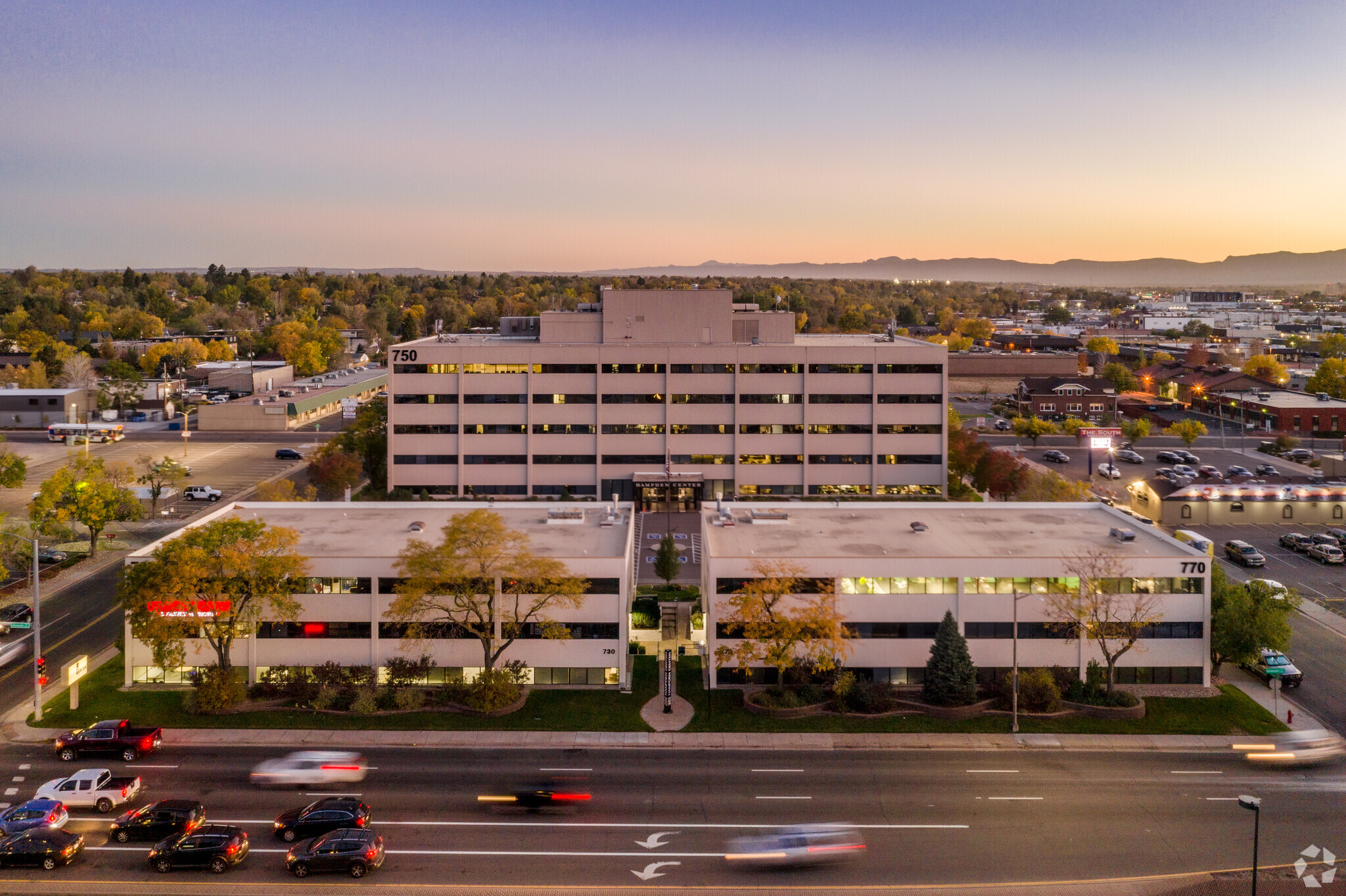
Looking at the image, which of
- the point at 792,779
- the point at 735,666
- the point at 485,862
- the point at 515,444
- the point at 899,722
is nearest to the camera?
the point at 485,862

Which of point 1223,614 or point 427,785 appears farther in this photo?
point 1223,614

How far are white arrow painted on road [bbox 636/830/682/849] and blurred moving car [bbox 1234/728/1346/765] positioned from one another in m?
25.5

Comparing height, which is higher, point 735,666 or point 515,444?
point 515,444

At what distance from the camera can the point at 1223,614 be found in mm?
46844

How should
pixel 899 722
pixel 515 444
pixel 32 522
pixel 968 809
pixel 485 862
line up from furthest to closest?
pixel 515 444
pixel 32 522
pixel 899 722
pixel 968 809
pixel 485 862

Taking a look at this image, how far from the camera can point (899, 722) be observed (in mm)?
42781

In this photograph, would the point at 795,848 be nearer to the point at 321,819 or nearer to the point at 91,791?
the point at 321,819

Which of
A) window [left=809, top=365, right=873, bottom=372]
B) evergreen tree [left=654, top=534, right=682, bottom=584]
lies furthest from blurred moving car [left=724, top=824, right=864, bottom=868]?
window [left=809, top=365, right=873, bottom=372]

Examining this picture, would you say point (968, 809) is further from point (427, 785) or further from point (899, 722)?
point (427, 785)

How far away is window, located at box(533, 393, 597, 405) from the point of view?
87812mm

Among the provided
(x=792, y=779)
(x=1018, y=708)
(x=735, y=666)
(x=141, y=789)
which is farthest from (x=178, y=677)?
(x=1018, y=708)

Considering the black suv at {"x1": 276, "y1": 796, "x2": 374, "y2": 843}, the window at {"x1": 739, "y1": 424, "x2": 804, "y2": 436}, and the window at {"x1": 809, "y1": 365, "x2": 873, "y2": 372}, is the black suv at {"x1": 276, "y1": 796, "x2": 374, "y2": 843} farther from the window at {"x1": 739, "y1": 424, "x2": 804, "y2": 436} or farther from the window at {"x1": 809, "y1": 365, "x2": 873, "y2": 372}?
the window at {"x1": 809, "y1": 365, "x2": 873, "y2": 372}

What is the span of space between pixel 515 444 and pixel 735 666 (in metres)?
47.2

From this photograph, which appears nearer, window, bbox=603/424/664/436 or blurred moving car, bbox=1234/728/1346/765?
blurred moving car, bbox=1234/728/1346/765
